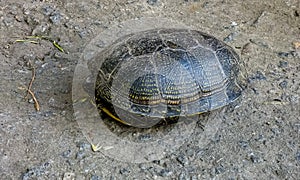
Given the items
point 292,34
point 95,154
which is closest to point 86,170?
point 95,154

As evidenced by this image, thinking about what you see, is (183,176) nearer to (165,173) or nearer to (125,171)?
(165,173)

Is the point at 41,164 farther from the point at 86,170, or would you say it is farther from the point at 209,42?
the point at 209,42

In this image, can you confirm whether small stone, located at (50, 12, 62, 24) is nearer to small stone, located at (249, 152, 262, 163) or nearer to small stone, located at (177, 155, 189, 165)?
small stone, located at (177, 155, 189, 165)

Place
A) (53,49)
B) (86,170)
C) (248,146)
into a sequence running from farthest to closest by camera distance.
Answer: (53,49), (248,146), (86,170)

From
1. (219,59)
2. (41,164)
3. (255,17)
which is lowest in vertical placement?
(41,164)

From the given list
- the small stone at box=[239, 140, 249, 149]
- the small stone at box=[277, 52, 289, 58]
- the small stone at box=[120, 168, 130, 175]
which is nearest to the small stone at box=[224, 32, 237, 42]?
the small stone at box=[277, 52, 289, 58]

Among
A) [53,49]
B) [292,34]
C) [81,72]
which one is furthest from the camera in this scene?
[292,34]

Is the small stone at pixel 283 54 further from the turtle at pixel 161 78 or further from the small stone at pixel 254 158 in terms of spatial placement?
the small stone at pixel 254 158
